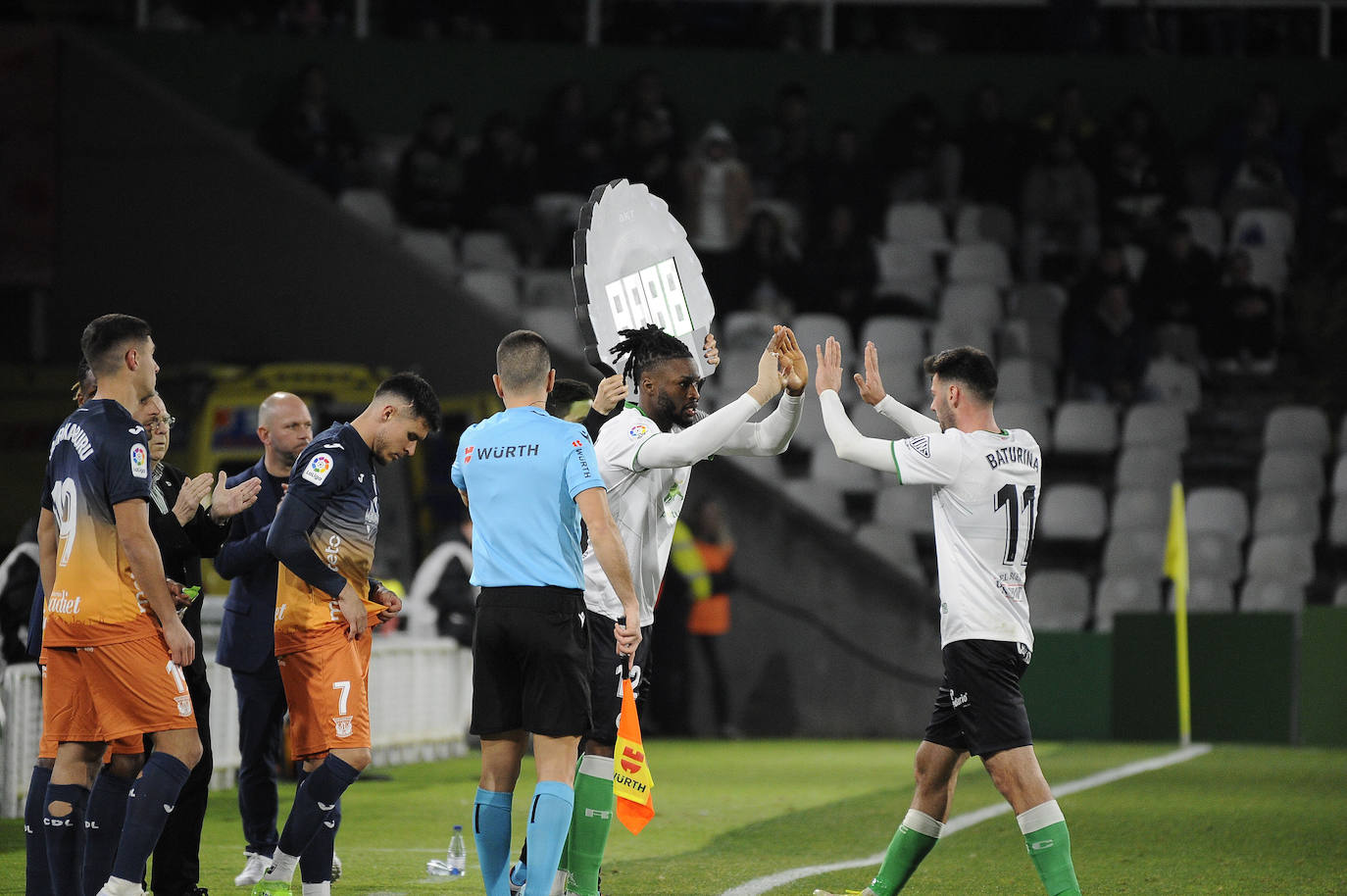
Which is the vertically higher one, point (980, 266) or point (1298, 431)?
point (980, 266)

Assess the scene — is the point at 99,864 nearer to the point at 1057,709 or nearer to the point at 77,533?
the point at 77,533

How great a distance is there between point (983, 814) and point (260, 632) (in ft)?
14.8

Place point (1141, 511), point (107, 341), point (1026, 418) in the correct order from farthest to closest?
point (1026, 418) < point (1141, 511) < point (107, 341)

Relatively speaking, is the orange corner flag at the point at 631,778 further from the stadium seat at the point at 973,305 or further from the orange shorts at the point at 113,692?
the stadium seat at the point at 973,305

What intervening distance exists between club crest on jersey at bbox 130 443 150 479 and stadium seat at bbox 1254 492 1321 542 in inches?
543

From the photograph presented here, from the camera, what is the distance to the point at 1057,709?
1623 cm

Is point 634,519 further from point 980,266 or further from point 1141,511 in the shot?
point 980,266

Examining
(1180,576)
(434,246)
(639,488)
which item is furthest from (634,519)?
(434,246)

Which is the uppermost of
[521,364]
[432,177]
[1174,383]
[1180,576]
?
[432,177]

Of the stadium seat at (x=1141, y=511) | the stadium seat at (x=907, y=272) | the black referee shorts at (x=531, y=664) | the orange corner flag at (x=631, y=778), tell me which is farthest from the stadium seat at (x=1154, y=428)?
the black referee shorts at (x=531, y=664)

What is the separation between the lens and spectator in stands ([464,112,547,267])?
19422mm

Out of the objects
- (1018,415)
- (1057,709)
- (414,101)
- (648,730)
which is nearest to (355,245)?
(414,101)

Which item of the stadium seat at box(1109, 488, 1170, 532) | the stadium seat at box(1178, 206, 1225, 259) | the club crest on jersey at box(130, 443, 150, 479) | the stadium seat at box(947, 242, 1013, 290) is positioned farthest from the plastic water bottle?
the stadium seat at box(1178, 206, 1225, 259)

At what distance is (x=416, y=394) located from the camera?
658 centimetres
